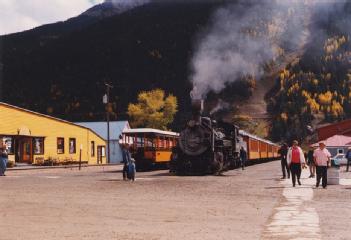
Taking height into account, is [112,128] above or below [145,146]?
above

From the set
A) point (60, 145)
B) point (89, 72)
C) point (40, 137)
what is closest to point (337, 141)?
point (60, 145)

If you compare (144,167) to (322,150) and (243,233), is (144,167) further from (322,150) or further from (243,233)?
A: (243,233)

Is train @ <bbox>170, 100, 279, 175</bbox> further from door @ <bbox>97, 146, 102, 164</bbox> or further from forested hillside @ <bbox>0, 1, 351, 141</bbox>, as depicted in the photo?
forested hillside @ <bbox>0, 1, 351, 141</bbox>

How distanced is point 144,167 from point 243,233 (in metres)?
25.3

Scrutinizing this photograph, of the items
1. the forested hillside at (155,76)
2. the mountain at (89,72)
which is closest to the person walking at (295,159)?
the forested hillside at (155,76)

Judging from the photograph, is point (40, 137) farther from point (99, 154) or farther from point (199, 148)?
point (199, 148)

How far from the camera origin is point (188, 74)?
194m

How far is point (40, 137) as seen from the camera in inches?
1863

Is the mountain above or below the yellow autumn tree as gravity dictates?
above

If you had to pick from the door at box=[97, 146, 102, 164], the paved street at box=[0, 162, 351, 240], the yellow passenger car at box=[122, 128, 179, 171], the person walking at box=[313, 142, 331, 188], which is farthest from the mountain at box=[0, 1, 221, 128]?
the paved street at box=[0, 162, 351, 240]

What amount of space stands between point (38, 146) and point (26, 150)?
5.85ft

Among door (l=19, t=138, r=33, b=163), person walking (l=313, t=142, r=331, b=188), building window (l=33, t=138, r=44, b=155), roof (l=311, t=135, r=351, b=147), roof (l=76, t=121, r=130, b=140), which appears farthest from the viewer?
roof (l=311, t=135, r=351, b=147)

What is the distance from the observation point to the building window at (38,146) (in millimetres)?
46438

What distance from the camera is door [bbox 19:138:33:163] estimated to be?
44.9m
